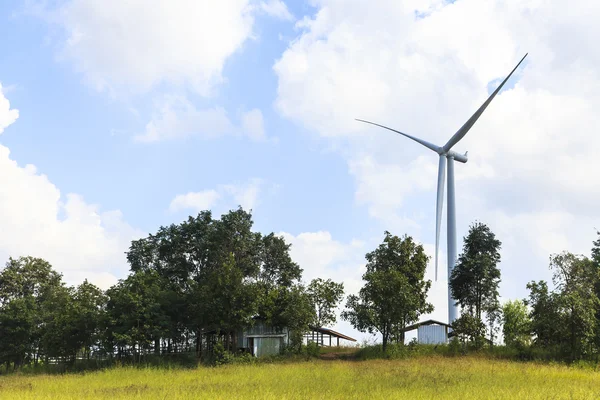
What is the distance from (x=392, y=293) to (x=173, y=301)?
63.4 ft

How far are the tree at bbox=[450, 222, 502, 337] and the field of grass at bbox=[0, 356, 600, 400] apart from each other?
16016 millimetres

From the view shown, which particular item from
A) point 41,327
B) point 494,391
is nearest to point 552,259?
point 494,391

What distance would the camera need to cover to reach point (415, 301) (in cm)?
4500

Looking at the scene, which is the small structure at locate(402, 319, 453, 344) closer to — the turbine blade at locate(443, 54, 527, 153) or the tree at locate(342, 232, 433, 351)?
the tree at locate(342, 232, 433, 351)

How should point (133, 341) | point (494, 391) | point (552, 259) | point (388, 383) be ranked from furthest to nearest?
1. point (133, 341)
2. point (552, 259)
3. point (388, 383)
4. point (494, 391)

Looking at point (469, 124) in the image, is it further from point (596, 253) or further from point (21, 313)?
point (21, 313)

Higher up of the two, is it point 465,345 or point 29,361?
point 465,345

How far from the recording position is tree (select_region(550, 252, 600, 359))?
36.8m

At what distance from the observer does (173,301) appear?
48.2m

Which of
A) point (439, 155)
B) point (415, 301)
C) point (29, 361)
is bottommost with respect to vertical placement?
point (29, 361)

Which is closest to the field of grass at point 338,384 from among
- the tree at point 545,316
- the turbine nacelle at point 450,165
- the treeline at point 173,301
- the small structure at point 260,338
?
the tree at point 545,316

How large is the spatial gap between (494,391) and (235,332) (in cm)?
2944

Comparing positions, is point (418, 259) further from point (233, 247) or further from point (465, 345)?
point (233, 247)

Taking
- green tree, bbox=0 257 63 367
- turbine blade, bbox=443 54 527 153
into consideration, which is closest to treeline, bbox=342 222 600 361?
turbine blade, bbox=443 54 527 153
